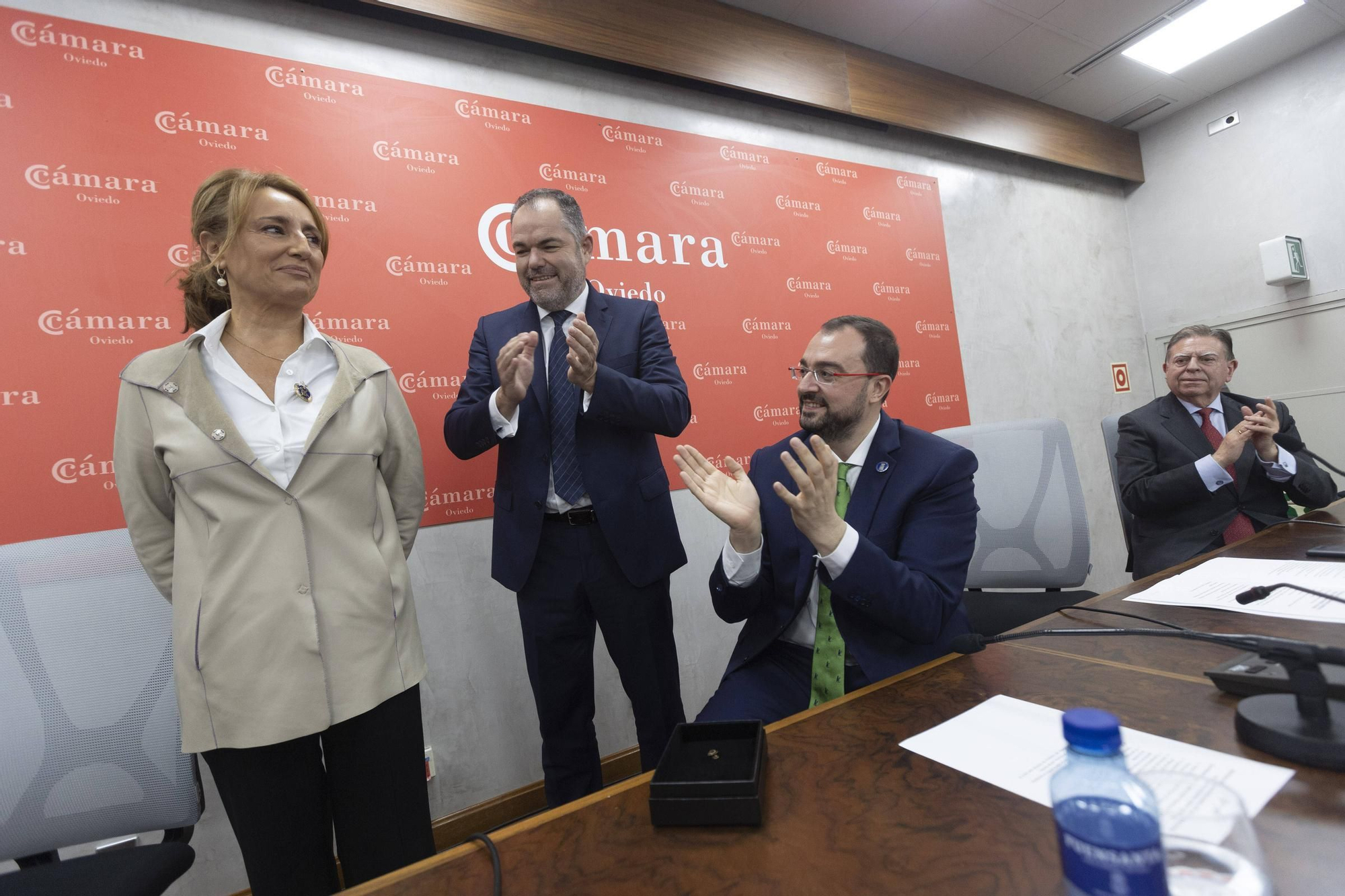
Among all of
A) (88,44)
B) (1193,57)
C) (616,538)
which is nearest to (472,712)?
(616,538)

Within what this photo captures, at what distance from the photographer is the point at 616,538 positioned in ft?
6.05

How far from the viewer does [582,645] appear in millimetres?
1933

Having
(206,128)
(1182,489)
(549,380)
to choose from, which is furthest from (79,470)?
(1182,489)

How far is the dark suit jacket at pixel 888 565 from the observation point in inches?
49.9

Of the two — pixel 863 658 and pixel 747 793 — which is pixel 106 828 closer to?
pixel 747 793

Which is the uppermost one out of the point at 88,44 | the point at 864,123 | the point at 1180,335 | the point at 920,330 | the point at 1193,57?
the point at 1193,57

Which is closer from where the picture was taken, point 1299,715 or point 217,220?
point 1299,715

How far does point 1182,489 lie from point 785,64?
263cm

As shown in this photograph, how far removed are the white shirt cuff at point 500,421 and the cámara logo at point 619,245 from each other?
0.92 m

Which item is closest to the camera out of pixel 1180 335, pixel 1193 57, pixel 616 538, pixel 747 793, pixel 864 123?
pixel 747 793

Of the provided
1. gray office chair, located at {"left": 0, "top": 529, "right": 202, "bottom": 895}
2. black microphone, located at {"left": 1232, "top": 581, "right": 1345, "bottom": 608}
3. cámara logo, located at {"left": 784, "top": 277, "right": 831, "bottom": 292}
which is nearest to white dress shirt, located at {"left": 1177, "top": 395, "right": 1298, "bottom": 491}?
black microphone, located at {"left": 1232, "top": 581, "right": 1345, "bottom": 608}

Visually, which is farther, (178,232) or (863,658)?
(178,232)

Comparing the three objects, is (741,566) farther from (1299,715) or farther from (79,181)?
(79,181)

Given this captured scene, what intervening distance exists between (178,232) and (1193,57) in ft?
18.0
